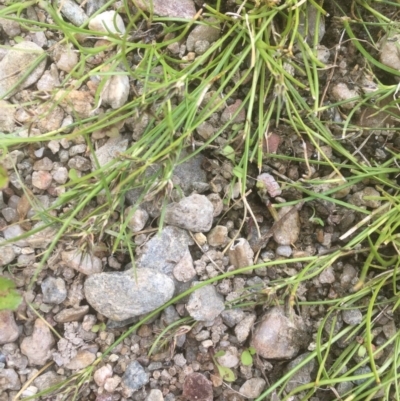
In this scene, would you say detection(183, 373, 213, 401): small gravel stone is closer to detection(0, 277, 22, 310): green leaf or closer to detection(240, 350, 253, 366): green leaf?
detection(240, 350, 253, 366): green leaf

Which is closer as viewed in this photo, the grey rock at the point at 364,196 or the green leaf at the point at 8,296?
the green leaf at the point at 8,296

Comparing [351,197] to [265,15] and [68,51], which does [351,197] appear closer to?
[265,15]

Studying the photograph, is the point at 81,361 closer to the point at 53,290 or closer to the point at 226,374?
the point at 53,290

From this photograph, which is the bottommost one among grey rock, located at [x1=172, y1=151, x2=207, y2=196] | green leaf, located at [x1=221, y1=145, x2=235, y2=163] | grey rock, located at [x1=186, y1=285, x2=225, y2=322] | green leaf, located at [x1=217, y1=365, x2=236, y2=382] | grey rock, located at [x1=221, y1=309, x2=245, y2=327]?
green leaf, located at [x1=217, y1=365, x2=236, y2=382]

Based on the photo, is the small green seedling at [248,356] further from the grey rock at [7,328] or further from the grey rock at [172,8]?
the grey rock at [172,8]

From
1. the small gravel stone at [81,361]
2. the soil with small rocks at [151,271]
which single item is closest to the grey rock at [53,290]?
the soil with small rocks at [151,271]

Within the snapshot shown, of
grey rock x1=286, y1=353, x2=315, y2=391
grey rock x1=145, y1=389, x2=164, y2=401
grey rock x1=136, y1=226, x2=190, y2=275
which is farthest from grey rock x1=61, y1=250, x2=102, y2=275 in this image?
grey rock x1=286, y1=353, x2=315, y2=391

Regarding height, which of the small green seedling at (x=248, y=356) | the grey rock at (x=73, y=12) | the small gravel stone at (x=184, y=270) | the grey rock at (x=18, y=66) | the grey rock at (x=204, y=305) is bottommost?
the small green seedling at (x=248, y=356)
